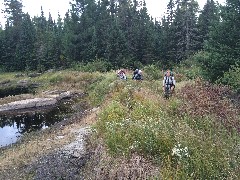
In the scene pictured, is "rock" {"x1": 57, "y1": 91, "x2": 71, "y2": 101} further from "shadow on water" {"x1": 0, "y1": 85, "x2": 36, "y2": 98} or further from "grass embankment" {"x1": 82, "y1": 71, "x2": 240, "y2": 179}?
"grass embankment" {"x1": 82, "y1": 71, "x2": 240, "y2": 179}

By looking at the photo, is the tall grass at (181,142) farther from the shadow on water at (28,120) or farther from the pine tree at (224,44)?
the shadow on water at (28,120)

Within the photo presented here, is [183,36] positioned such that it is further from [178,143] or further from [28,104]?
[178,143]

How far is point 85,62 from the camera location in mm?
52281

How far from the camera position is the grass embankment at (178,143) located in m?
7.12

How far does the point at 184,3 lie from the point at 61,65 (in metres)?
23.0

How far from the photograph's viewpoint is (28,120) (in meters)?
26.6

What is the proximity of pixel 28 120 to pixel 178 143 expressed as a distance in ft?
67.9

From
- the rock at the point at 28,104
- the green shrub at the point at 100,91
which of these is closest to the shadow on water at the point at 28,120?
the rock at the point at 28,104

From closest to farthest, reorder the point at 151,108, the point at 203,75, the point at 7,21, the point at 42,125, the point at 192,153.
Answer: the point at 192,153, the point at 151,108, the point at 203,75, the point at 42,125, the point at 7,21

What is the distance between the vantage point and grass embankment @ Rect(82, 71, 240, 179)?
712cm

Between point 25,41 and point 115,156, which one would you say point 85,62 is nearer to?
point 25,41

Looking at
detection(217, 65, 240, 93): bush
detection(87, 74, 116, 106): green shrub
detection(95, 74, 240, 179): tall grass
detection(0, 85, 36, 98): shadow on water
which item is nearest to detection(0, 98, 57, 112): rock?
detection(87, 74, 116, 106): green shrub

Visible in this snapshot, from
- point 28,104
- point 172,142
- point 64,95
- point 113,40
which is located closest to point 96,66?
point 113,40

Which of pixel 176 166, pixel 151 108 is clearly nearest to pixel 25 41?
pixel 151 108
